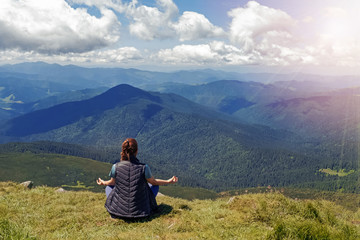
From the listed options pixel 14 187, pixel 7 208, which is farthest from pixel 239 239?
pixel 14 187

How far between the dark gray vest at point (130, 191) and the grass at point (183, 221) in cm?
58

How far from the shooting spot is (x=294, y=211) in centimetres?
1300

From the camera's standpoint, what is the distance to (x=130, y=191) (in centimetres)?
1214

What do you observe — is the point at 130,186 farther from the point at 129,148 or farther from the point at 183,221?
the point at 183,221

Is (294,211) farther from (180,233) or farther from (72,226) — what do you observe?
(72,226)

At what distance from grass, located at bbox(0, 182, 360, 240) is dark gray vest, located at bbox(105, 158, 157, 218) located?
579 millimetres

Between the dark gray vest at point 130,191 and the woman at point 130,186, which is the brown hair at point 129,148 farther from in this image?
the dark gray vest at point 130,191

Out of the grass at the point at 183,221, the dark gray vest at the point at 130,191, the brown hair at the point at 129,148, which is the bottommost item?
the grass at the point at 183,221

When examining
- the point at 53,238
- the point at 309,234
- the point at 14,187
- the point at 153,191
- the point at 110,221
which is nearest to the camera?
the point at 309,234

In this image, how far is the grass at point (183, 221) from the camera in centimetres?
966

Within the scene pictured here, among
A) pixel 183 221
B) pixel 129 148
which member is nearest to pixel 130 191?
pixel 129 148

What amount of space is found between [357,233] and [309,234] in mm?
3819

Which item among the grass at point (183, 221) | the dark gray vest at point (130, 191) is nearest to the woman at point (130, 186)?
the dark gray vest at point (130, 191)

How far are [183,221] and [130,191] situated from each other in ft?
10.8
